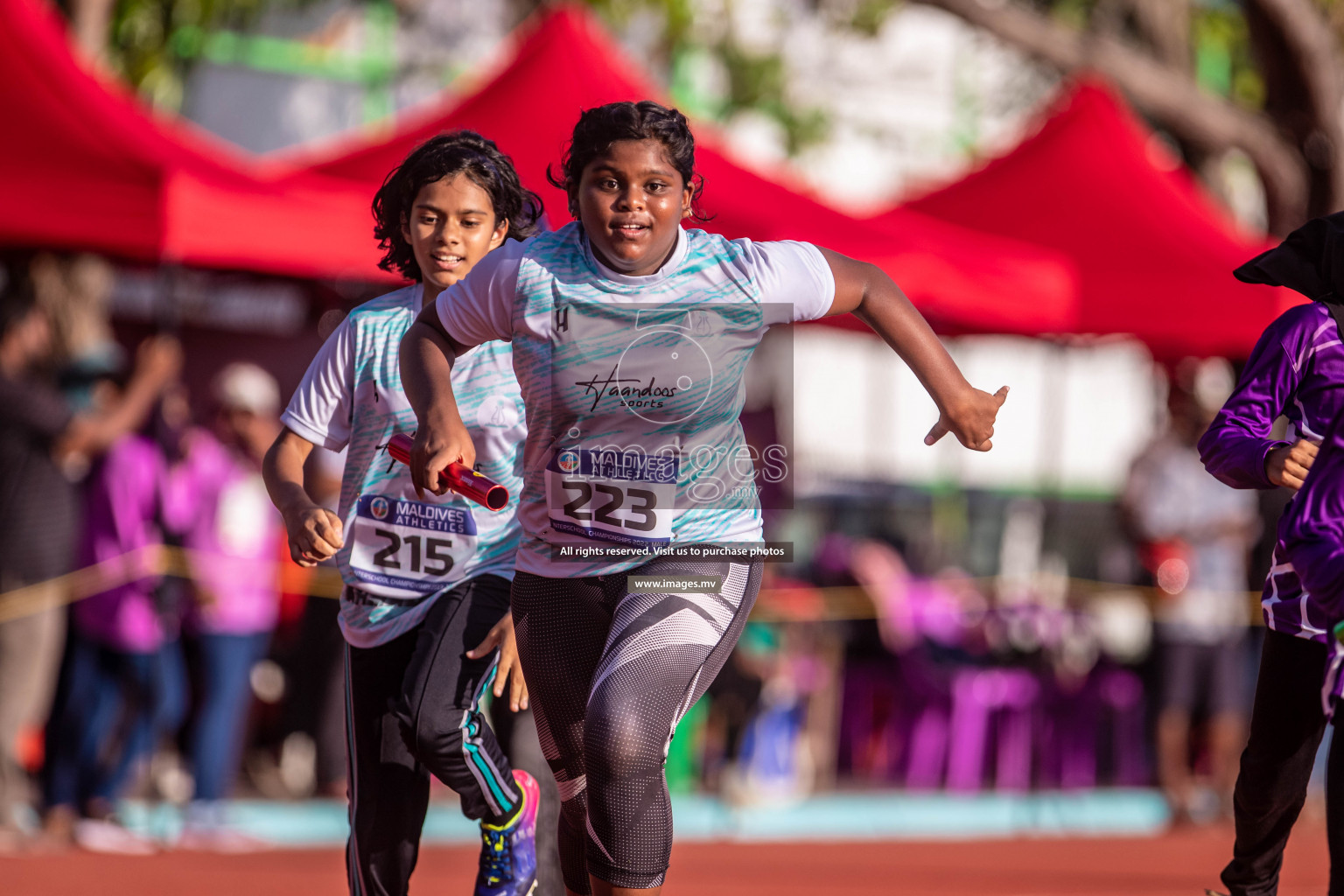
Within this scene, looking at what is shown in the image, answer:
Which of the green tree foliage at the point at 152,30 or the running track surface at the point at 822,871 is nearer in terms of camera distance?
the running track surface at the point at 822,871

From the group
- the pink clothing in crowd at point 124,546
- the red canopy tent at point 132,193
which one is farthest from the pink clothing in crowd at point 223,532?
the red canopy tent at point 132,193

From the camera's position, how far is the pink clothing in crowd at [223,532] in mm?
7473

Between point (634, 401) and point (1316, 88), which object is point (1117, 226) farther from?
point (634, 401)

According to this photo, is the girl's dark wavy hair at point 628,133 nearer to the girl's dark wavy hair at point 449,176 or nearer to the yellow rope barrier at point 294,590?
the girl's dark wavy hair at point 449,176

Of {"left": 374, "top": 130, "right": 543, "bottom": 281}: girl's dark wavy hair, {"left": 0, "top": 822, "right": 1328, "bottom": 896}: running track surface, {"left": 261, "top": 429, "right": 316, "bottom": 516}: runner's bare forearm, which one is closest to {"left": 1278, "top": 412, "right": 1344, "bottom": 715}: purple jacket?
{"left": 374, "top": 130, "right": 543, "bottom": 281}: girl's dark wavy hair

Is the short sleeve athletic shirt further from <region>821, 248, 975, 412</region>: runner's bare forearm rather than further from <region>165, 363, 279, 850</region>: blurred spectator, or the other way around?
<region>165, 363, 279, 850</region>: blurred spectator

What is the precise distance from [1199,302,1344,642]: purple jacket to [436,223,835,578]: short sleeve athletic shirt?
96 cm

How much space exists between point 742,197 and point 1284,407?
4341mm

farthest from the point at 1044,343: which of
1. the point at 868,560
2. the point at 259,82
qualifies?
the point at 259,82

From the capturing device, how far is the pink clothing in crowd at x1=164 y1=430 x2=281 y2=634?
747 centimetres

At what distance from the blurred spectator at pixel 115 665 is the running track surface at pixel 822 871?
0.43 m

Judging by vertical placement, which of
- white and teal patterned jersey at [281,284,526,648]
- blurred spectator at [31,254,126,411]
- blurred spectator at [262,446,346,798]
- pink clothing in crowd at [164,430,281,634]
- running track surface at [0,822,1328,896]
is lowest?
running track surface at [0,822,1328,896]

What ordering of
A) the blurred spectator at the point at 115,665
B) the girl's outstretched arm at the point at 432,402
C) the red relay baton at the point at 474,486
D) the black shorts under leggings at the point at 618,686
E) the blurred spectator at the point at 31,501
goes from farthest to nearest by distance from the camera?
the blurred spectator at the point at 115,665, the blurred spectator at the point at 31,501, the black shorts under leggings at the point at 618,686, the girl's outstretched arm at the point at 432,402, the red relay baton at the point at 474,486

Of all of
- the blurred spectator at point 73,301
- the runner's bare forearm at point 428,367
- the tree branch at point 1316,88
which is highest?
the tree branch at point 1316,88
